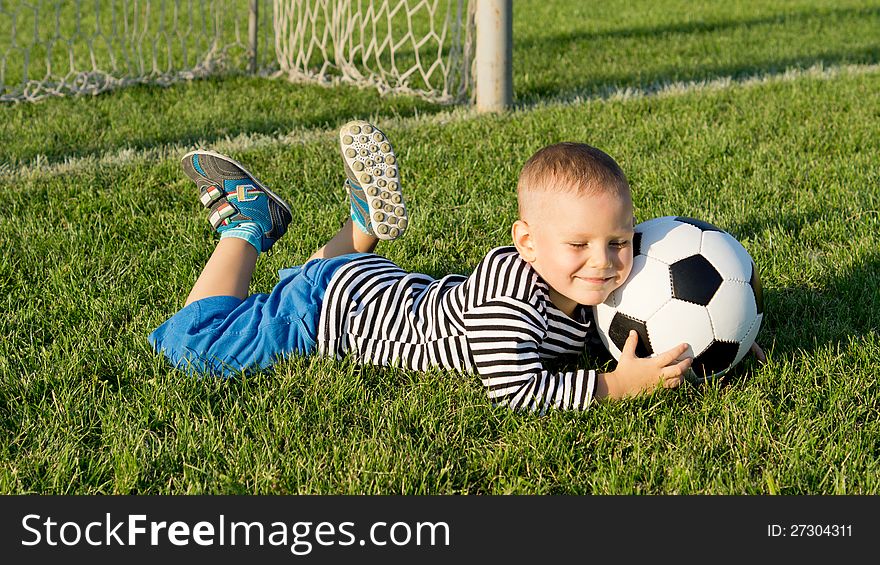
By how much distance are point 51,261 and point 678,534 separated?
9.18 feet

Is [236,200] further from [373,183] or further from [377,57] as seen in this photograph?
[377,57]

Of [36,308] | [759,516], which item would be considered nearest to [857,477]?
[759,516]

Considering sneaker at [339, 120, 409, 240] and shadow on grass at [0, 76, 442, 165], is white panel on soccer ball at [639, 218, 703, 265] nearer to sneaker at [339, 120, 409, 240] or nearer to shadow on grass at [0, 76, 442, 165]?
sneaker at [339, 120, 409, 240]

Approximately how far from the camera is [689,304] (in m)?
2.80

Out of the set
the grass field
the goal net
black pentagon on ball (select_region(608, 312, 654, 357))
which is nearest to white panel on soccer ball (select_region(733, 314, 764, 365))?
the grass field

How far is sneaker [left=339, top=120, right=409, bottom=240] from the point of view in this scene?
3.40 metres

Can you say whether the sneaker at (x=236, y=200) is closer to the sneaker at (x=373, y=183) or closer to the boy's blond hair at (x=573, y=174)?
the sneaker at (x=373, y=183)

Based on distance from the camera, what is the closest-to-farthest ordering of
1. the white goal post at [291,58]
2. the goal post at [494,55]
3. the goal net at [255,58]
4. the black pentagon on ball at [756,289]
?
the black pentagon on ball at [756,289]
the goal post at [494,55]
the white goal post at [291,58]
the goal net at [255,58]

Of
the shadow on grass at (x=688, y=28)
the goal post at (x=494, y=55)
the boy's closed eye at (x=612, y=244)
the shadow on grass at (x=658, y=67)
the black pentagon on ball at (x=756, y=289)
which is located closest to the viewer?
the boy's closed eye at (x=612, y=244)

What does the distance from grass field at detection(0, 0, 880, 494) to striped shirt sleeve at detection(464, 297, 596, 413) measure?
6cm

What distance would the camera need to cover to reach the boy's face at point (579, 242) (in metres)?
2.62

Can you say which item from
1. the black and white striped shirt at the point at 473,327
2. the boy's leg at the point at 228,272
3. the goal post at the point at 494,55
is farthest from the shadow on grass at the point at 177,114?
the black and white striped shirt at the point at 473,327

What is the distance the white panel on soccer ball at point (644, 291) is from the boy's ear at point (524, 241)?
0.29 meters

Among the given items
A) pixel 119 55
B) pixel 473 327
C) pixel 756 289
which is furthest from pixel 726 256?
pixel 119 55
